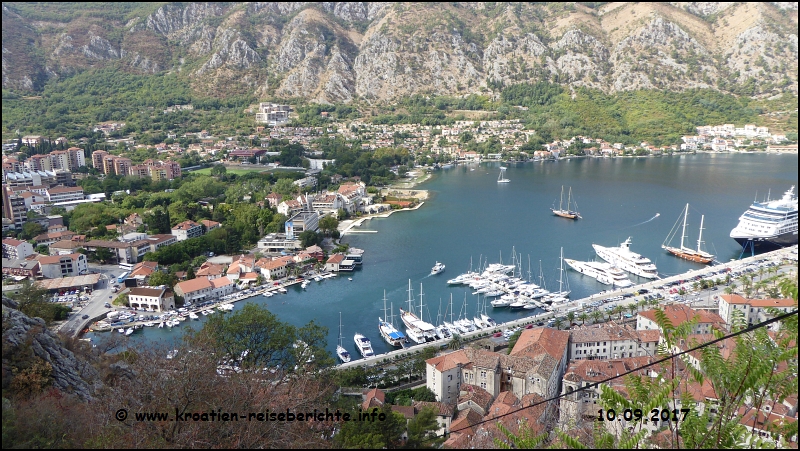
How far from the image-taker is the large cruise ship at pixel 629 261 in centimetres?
1258

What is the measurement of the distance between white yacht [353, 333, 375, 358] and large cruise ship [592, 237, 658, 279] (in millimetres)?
6670

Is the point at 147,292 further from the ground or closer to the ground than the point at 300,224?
closer to the ground

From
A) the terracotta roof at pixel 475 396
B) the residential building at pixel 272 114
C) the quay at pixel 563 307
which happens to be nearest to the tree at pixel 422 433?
the terracotta roof at pixel 475 396

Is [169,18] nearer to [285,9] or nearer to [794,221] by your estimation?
[285,9]


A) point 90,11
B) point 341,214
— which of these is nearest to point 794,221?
point 341,214

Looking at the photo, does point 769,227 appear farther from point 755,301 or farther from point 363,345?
point 363,345

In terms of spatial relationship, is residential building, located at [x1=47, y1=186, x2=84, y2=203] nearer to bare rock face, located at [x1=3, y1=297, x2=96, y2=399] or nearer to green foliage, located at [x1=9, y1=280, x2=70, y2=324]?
green foliage, located at [x1=9, y1=280, x2=70, y2=324]

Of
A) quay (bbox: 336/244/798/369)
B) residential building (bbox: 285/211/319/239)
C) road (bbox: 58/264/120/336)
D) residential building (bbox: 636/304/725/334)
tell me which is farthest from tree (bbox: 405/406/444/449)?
residential building (bbox: 285/211/319/239)

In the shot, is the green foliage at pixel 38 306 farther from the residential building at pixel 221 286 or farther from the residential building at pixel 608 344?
the residential building at pixel 608 344

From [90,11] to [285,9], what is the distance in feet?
50.3

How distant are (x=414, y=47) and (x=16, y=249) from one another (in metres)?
35.8

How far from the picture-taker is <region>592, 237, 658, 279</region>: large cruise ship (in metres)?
12.6

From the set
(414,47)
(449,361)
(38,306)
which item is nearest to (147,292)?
(38,306)

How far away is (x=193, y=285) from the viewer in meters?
11.2
